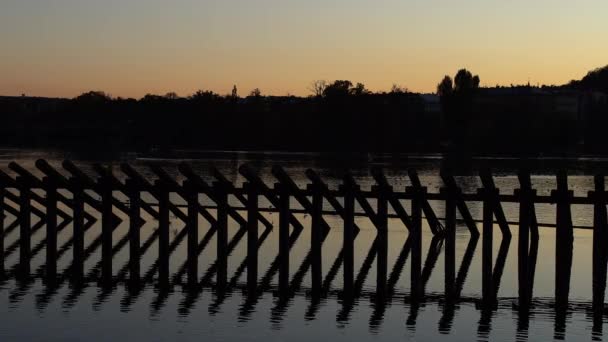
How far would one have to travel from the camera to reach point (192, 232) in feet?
82.6

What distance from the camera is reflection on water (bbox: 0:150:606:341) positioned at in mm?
20000

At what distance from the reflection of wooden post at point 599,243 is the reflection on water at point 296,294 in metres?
0.15

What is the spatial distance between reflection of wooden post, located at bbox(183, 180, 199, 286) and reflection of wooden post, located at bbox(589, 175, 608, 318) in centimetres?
864

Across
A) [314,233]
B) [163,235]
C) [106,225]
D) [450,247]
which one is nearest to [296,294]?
[314,233]

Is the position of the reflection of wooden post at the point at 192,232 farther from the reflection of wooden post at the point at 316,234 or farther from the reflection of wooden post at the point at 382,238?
the reflection of wooden post at the point at 382,238

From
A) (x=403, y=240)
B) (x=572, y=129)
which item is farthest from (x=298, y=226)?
(x=572, y=129)

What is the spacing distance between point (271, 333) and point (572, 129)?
6742 inches

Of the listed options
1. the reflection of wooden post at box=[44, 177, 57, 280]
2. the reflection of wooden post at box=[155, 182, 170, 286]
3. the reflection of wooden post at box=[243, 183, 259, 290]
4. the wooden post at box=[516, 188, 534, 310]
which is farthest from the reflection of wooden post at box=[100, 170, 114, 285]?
the wooden post at box=[516, 188, 534, 310]

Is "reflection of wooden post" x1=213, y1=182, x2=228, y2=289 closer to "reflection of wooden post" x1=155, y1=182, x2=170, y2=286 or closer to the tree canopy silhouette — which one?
"reflection of wooden post" x1=155, y1=182, x2=170, y2=286

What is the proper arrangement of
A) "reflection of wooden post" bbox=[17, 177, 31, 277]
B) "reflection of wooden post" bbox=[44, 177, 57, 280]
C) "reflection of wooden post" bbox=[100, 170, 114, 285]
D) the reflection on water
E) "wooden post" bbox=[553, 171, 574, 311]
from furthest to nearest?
"reflection of wooden post" bbox=[17, 177, 31, 277]
"reflection of wooden post" bbox=[44, 177, 57, 280]
"reflection of wooden post" bbox=[100, 170, 114, 285]
"wooden post" bbox=[553, 171, 574, 311]
the reflection on water

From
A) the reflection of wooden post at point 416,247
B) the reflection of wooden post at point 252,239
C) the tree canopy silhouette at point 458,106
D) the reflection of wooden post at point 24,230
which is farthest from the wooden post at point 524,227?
the tree canopy silhouette at point 458,106

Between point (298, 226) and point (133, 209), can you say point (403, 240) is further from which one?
point (133, 209)

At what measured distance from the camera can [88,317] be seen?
20812 mm

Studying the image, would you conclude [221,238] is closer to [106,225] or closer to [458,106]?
[106,225]
